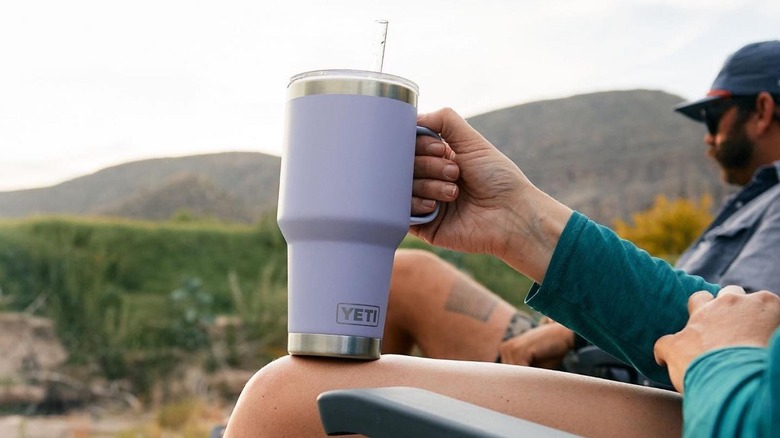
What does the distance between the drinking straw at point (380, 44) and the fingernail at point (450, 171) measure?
16 centimetres

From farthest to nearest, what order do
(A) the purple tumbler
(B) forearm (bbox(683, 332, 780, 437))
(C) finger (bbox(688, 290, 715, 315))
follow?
1. (C) finger (bbox(688, 290, 715, 315))
2. (A) the purple tumbler
3. (B) forearm (bbox(683, 332, 780, 437))

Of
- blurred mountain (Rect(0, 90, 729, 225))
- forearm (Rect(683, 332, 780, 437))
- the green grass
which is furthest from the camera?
blurred mountain (Rect(0, 90, 729, 225))

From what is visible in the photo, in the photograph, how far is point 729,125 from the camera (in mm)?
2582

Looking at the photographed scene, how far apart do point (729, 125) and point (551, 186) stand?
8.14 m

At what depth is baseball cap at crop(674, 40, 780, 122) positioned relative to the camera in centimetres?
241

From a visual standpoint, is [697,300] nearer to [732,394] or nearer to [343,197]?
[732,394]

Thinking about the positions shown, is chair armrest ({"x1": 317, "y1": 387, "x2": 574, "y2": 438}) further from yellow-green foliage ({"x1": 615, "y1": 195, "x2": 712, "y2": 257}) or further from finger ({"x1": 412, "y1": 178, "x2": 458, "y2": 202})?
yellow-green foliage ({"x1": 615, "y1": 195, "x2": 712, "y2": 257})

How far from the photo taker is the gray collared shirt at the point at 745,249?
1646mm

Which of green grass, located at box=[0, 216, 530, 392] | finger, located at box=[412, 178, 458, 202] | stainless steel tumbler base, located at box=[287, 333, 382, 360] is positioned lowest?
green grass, located at box=[0, 216, 530, 392]

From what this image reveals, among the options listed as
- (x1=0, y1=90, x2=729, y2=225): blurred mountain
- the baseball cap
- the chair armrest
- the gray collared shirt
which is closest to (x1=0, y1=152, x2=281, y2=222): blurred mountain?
(x1=0, y1=90, x2=729, y2=225): blurred mountain

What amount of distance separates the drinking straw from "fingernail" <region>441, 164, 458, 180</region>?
160 millimetres

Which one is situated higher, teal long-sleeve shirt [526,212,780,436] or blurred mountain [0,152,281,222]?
teal long-sleeve shirt [526,212,780,436]

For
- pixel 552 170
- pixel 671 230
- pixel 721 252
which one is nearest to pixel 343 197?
pixel 721 252

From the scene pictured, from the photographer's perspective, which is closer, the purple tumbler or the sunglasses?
the purple tumbler
